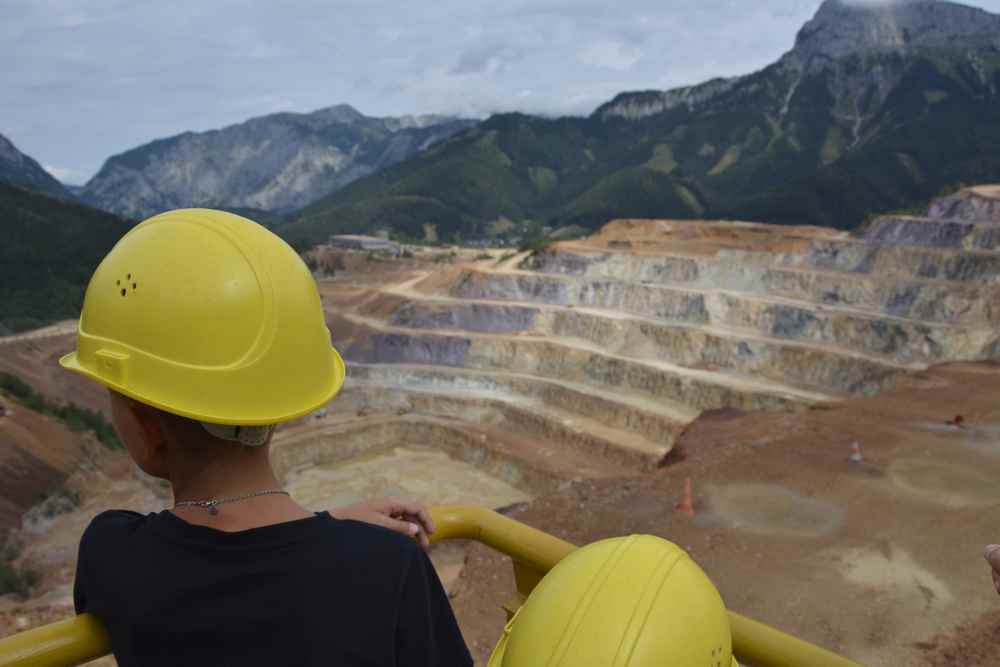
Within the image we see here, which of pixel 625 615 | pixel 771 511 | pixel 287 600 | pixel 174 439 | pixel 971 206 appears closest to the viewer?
pixel 287 600

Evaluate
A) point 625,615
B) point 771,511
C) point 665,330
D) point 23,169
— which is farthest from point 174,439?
point 23,169

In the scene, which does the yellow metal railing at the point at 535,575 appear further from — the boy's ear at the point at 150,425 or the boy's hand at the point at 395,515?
the boy's ear at the point at 150,425

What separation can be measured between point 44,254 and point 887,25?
17370 cm

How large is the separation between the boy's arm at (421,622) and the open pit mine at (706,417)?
8.90 m

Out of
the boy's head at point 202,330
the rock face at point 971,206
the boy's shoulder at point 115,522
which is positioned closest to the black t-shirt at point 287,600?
the boy's shoulder at point 115,522

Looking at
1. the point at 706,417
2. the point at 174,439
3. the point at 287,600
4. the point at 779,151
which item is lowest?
the point at 706,417

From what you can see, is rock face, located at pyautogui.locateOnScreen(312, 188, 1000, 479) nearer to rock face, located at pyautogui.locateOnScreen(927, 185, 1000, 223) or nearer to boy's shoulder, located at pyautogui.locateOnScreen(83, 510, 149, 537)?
rock face, located at pyautogui.locateOnScreen(927, 185, 1000, 223)

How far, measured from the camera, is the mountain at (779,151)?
102m

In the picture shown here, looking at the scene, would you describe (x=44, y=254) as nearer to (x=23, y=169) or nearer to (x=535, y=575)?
(x=535, y=575)

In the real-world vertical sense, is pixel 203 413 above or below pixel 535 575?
above

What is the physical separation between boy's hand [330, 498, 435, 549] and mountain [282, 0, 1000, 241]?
4034 inches

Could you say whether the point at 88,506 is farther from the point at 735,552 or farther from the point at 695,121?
the point at 695,121

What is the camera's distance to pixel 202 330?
5.29ft

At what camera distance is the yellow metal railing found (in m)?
1.81
